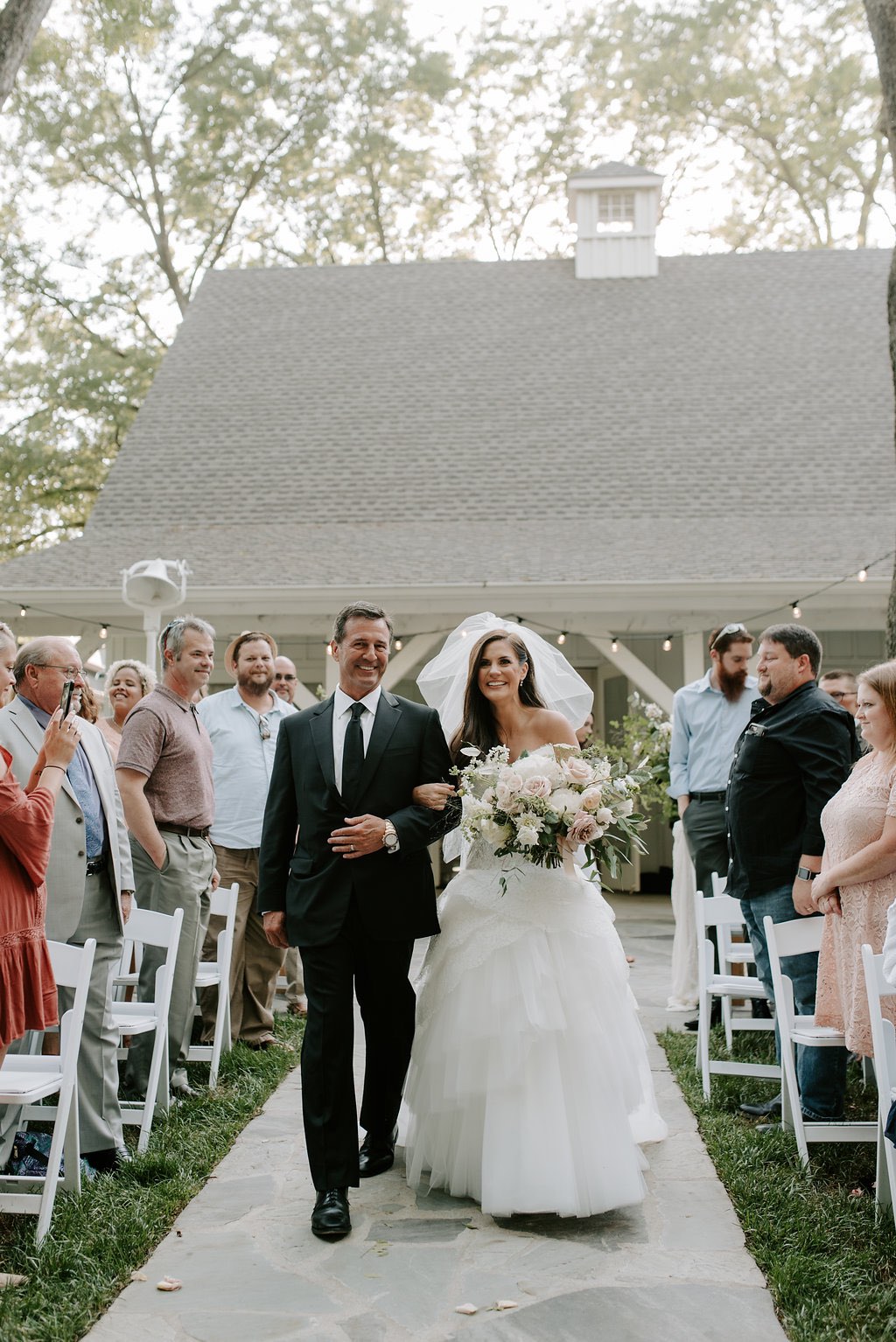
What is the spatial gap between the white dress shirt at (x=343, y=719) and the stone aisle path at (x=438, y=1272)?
5.17ft

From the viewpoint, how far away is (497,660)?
4812mm

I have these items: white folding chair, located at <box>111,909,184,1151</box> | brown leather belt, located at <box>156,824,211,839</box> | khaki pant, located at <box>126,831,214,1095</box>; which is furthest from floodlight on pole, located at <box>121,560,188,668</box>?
white folding chair, located at <box>111,909,184,1151</box>

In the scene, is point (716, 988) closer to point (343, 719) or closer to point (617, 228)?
point (343, 719)

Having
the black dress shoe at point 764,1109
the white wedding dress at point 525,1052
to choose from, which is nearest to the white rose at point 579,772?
the white wedding dress at point 525,1052

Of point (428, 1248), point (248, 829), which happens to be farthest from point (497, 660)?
point (248, 829)

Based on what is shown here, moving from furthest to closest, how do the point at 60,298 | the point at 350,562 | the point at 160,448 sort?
the point at 60,298 < the point at 160,448 < the point at 350,562

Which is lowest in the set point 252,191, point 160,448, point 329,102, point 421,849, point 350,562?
point 421,849

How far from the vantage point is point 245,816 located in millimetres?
7117

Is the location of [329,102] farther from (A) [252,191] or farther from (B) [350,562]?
(B) [350,562]

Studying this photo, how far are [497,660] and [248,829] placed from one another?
9.35ft

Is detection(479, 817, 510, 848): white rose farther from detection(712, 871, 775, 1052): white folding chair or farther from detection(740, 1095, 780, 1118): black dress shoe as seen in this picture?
detection(740, 1095, 780, 1118): black dress shoe

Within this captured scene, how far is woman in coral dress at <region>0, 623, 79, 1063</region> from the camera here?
364 centimetres

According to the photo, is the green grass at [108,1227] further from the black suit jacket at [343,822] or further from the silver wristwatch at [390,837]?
the silver wristwatch at [390,837]

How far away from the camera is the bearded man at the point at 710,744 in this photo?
23.7ft
